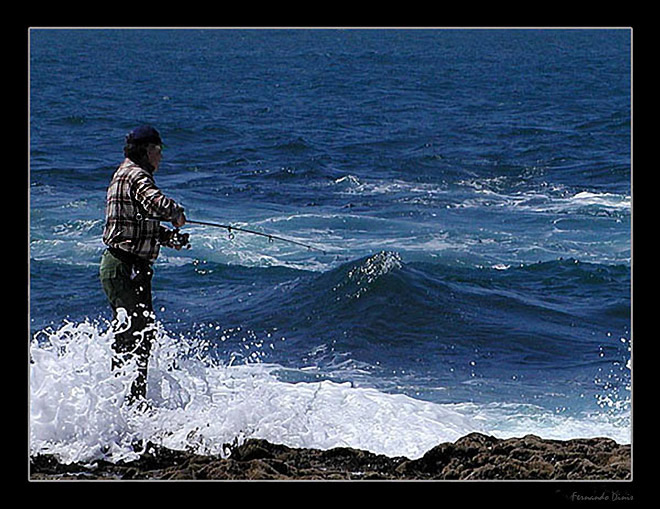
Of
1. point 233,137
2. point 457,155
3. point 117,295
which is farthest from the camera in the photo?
point 233,137

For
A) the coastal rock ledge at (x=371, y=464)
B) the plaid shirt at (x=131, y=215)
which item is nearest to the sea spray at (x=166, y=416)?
the coastal rock ledge at (x=371, y=464)

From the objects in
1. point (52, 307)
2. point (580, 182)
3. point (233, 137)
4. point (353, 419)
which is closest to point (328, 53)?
point (233, 137)

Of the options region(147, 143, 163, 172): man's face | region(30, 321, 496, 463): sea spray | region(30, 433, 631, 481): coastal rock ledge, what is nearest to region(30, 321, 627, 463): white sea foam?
region(30, 321, 496, 463): sea spray

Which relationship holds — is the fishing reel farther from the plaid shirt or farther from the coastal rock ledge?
the coastal rock ledge

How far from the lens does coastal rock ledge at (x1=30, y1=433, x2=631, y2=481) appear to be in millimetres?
5754

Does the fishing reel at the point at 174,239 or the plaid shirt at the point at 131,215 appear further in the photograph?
the fishing reel at the point at 174,239

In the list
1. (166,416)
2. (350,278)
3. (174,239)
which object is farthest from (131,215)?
(350,278)

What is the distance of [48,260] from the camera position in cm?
1237

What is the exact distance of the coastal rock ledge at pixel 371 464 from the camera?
575 centimetres

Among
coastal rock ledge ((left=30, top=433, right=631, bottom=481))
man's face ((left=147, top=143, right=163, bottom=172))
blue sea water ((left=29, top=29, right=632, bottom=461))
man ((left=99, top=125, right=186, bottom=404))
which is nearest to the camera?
coastal rock ledge ((left=30, top=433, right=631, bottom=481))

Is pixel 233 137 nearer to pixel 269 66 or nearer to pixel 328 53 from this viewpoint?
pixel 269 66

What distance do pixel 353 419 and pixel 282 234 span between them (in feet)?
21.9

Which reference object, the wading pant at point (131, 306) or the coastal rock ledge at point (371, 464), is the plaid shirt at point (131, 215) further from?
the coastal rock ledge at point (371, 464)

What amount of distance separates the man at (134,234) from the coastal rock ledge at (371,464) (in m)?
0.53
